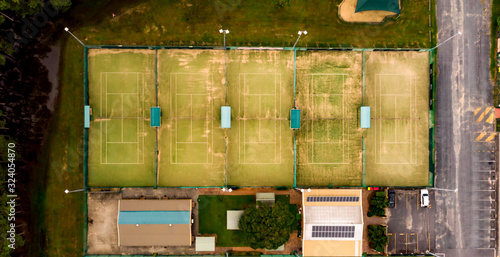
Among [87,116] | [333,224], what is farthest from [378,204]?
[87,116]

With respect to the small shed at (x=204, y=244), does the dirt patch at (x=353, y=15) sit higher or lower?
higher

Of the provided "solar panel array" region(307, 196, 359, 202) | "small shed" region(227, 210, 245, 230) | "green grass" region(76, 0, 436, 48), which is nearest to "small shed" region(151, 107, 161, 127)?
"green grass" region(76, 0, 436, 48)

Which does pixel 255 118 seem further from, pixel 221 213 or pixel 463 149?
pixel 463 149

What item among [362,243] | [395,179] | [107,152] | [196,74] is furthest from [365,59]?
[107,152]

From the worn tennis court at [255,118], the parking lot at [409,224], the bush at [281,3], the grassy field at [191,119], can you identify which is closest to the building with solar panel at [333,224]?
the worn tennis court at [255,118]

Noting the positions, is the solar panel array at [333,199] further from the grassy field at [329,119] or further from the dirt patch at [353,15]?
the dirt patch at [353,15]

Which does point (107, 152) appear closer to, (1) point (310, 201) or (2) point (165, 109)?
(2) point (165, 109)
